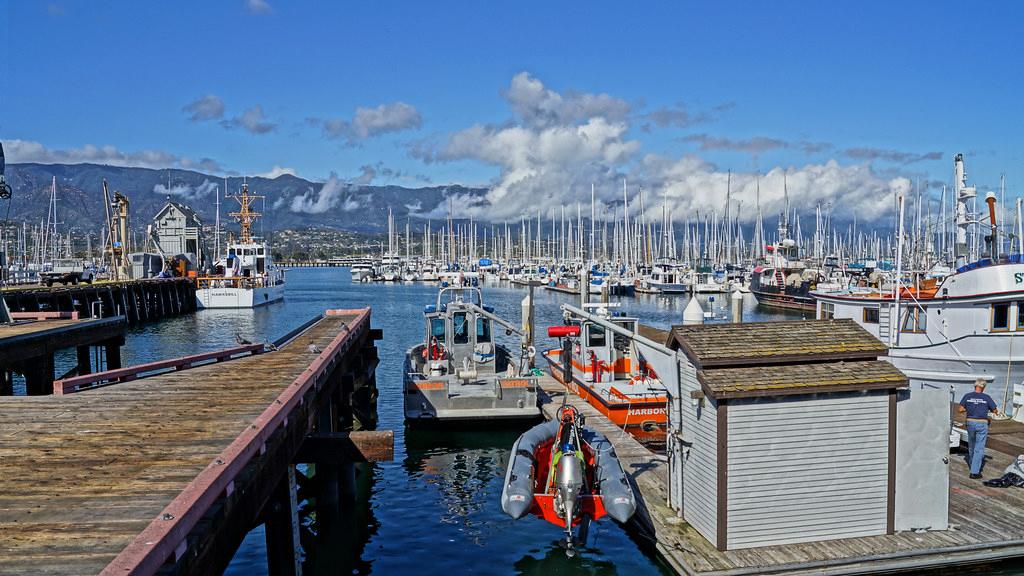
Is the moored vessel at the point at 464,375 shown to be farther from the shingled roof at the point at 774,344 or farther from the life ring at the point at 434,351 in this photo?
the shingled roof at the point at 774,344

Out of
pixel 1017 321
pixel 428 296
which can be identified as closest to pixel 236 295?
pixel 428 296

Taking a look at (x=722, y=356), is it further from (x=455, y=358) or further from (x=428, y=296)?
(x=428, y=296)

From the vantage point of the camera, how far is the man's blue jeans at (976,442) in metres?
15.1

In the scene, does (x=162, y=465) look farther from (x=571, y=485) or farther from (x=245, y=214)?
(x=245, y=214)

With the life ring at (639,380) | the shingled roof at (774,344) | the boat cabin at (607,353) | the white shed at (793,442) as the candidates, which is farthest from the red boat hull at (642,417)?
the white shed at (793,442)

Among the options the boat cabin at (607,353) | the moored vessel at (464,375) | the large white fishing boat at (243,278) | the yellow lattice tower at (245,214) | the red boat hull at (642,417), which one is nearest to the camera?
the red boat hull at (642,417)

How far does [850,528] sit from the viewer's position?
41.0 feet

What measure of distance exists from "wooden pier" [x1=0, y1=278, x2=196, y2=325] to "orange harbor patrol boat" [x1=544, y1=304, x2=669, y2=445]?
78.9 ft

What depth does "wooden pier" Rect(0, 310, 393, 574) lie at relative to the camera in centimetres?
678

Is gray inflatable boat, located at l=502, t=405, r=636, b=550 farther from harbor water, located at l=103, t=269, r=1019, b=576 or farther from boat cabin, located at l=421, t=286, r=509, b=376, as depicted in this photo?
boat cabin, located at l=421, t=286, r=509, b=376

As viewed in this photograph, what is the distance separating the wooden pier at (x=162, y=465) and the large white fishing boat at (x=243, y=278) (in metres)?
76.1

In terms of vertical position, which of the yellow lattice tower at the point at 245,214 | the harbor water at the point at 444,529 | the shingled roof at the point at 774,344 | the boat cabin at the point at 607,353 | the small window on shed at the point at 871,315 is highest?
the yellow lattice tower at the point at 245,214

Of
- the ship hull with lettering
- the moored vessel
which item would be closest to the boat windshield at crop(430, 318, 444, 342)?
the moored vessel

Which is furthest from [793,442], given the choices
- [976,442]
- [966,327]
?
[966,327]
